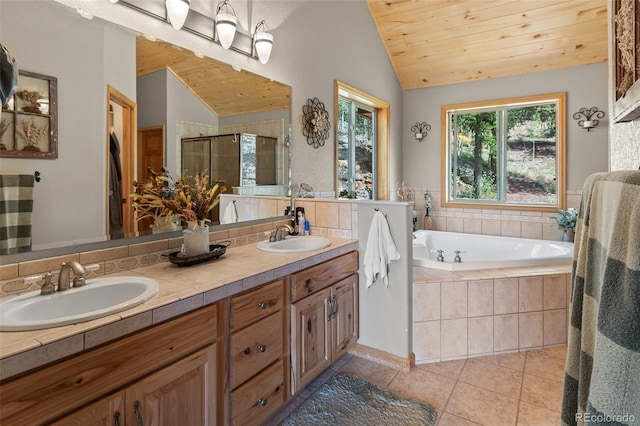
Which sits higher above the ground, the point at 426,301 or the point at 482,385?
the point at 426,301

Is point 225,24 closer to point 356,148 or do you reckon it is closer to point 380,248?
point 380,248

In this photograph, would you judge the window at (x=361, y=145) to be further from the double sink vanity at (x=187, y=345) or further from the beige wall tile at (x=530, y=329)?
the beige wall tile at (x=530, y=329)

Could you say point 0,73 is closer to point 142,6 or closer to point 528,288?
point 142,6

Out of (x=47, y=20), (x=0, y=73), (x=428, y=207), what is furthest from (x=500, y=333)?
(x=47, y=20)

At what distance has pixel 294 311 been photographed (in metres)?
1.86

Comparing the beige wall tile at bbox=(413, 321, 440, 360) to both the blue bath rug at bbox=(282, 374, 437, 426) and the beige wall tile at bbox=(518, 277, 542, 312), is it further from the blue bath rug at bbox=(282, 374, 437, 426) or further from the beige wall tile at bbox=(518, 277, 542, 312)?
the beige wall tile at bbox=(518, 277, 542, 312)

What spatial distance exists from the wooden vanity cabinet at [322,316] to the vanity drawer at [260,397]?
0.38 ft

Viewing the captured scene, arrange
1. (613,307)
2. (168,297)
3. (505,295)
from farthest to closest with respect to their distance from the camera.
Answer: (505,295), (168,297), (613,307)

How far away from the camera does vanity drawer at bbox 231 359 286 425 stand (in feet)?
4.99

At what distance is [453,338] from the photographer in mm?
2488

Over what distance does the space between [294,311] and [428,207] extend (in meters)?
3.19

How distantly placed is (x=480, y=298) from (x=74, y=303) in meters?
2.42

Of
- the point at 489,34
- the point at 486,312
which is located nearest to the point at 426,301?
the point at 486,312

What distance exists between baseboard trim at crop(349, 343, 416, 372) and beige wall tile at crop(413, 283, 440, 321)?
0.90 ft
